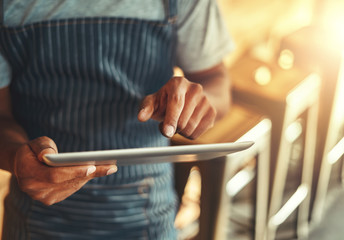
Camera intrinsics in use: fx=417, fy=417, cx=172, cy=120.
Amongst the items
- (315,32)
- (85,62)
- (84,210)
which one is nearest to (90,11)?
(85,62)

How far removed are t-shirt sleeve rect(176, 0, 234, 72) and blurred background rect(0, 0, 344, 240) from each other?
420mm

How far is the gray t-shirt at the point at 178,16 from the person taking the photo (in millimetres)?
702

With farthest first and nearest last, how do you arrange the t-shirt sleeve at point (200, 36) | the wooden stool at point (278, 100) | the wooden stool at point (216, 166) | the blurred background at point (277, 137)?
the wooden stool at point (278, 100) → the blurred background at point (277, 137) → the wooden stool at point (216, 166) → the t-shirt sleeve at point (200, 36)

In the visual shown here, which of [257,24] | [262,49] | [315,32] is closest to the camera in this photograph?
[315,32]

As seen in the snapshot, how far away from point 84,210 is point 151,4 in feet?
1.35

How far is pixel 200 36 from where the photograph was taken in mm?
838

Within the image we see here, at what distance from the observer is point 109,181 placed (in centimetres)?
81

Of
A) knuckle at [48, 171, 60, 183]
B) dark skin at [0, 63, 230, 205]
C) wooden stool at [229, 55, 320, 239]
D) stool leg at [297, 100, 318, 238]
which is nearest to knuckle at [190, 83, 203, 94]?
dark skin at [0, 63, 230, 205]

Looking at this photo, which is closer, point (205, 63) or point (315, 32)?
point (205, 63)

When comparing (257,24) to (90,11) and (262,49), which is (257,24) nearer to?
(262,49)

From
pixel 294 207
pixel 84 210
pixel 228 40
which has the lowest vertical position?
pixel 294 207

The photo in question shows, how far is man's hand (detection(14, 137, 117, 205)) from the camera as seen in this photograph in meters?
0.56

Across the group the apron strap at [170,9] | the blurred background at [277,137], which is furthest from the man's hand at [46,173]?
the blurred background at [277,137]

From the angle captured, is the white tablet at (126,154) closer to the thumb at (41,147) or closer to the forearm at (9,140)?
the thumb at (41,147)
